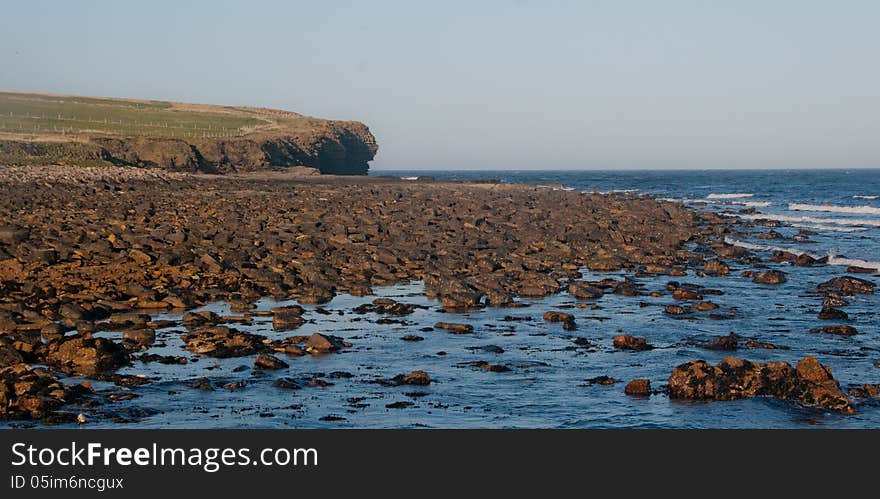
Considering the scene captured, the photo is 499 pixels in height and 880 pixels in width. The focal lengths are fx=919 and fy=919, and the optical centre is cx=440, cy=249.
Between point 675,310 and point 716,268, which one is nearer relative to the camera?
point 675,310

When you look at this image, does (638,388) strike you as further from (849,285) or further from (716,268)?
(716,268)

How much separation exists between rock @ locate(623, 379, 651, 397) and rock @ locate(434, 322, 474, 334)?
6.02 meters

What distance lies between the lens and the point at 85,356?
1719 cm

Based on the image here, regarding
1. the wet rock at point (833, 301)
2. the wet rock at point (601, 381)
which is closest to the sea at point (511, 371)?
the wet rock at point (601, 381)

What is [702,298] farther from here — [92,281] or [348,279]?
[92,281]

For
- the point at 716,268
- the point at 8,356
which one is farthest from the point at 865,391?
the point at 716,268

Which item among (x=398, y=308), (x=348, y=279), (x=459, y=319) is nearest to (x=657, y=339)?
(x=459, y=319)

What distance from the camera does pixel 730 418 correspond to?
14648 mm

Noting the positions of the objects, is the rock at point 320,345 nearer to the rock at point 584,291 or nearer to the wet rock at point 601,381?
the wet rock at point 601,381

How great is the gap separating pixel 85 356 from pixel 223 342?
2.94m

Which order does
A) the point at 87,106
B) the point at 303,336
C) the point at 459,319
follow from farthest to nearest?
the point at 87,106 → the point at 459,319 → the point at 303,336
